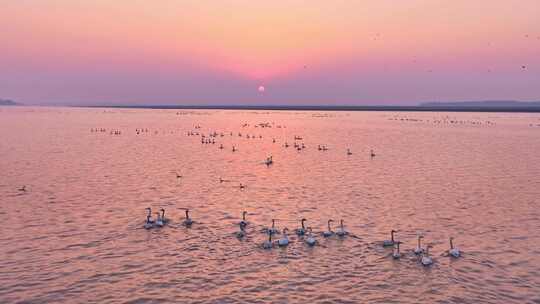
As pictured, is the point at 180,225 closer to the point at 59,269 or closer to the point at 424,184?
the point at 59,269

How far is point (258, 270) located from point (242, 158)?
43.2 metres

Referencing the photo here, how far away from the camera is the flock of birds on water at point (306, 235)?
2205 centimetres

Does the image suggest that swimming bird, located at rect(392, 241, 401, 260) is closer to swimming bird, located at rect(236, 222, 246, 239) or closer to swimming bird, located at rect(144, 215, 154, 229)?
swimming bird, located at rect(236, 222, 246, 239)

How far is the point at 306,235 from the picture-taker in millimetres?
25219

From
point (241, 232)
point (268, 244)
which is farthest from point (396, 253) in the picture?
point (241, 232)

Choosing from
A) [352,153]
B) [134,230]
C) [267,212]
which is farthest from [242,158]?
[134,230]

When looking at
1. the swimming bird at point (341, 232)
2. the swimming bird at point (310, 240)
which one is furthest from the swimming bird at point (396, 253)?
the swimming bird at point (310, 240)

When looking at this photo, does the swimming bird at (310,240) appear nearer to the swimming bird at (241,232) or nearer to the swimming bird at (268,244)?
the swimming bird at (268,244)

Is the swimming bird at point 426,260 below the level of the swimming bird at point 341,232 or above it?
below

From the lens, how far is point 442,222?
93.1 ft

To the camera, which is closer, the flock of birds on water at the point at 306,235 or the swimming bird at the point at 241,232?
the flock of birds on water at the point at 306,235

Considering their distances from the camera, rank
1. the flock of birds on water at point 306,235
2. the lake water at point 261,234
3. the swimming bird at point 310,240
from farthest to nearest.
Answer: the swimming bird at point 310,240 → the flock of birds on water at point 306,235 → the lake water at point 261,234

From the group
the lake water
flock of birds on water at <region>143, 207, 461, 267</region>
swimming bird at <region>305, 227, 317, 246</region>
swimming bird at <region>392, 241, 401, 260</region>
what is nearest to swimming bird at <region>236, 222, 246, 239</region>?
flock of birds on water at <region>143, 207, 461, 267</region>

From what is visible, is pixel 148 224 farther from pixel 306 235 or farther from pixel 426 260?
pixel 426 260
